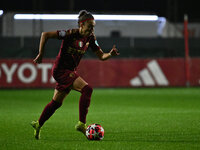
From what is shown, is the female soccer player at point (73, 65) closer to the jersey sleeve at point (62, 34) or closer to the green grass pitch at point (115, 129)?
the jersey sleeve at point (62, 34)

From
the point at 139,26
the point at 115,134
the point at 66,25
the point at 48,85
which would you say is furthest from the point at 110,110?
the point at 139,26

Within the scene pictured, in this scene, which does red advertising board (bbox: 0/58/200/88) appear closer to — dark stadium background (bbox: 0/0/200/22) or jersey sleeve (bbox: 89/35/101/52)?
jersey sleeve (bbox: 89/35/101/52)

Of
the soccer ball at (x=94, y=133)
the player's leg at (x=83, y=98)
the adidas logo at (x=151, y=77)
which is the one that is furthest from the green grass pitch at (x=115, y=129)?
the adidas logo at (x=151, y=77)

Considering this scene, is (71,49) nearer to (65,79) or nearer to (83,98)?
(65,79)

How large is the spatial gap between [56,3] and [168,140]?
39968mm

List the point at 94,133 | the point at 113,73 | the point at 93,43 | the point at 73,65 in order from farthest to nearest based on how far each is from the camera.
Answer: the point at 113,73 < the point at 93,43 < the point at 73,65 < the point at 94,133

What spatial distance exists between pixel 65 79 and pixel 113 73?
15.8 m

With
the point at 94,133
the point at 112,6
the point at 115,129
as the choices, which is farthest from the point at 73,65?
the point at 112,6

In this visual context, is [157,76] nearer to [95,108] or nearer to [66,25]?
[95,108]

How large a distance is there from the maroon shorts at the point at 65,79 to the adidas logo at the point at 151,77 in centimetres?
1592

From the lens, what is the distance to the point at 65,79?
25.6 ft

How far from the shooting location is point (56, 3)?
1823 inches

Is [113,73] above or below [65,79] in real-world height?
below

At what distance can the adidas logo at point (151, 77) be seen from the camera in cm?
2367
